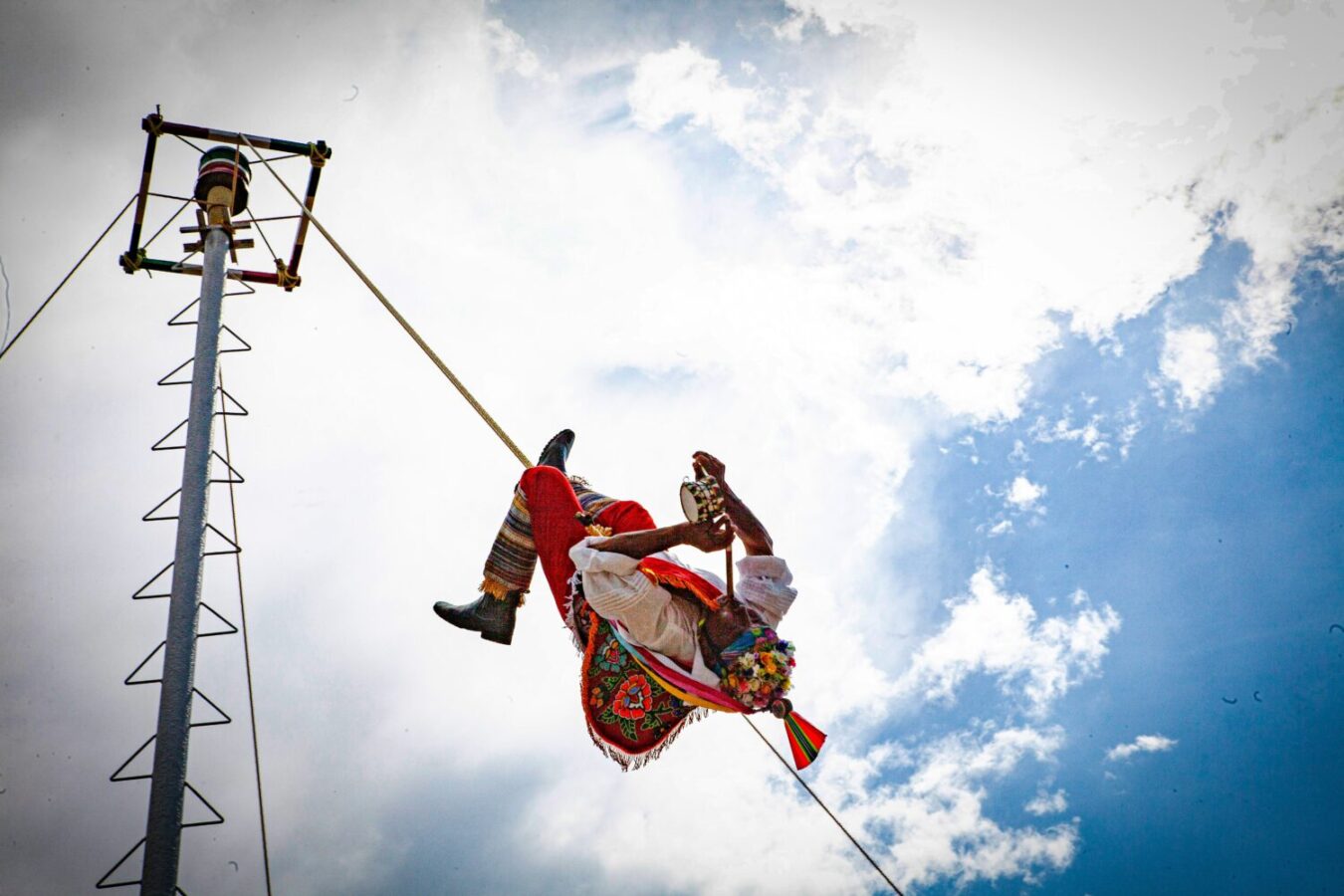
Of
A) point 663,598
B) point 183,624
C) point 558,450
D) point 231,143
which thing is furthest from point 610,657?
point 231,143

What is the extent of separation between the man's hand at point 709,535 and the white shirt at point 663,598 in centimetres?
33

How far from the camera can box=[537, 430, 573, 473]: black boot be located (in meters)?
5.02

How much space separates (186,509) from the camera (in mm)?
4406

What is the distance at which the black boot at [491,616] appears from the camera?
4.91 metres

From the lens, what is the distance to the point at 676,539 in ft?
12.9

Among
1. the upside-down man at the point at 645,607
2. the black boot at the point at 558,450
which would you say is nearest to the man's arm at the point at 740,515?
the upside-down man at the point at 645,607

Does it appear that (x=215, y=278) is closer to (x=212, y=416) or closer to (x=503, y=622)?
(x=212, y=416)

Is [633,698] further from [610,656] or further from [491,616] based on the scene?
[491,616]

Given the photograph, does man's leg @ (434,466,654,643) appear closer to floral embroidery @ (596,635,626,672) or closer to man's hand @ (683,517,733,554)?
floral embroidery @ (596,635,626,672)

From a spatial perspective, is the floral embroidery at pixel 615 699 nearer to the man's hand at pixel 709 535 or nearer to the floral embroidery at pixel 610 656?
the floral embroidery at pixel 610 656

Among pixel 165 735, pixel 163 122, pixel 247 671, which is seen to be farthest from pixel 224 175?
pixel 165 735

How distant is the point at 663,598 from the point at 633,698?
63 cm

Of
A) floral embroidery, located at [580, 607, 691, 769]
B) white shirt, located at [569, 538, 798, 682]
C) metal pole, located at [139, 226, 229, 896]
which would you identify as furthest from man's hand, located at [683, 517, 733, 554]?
metal pole, located at [139, 226, 229, 896]

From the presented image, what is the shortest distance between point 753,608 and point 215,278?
144 inches
